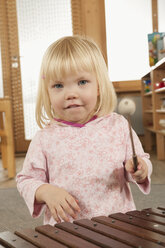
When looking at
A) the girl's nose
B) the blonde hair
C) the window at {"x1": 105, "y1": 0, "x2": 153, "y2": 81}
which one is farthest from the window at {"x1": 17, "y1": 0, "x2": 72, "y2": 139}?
the girl's nose

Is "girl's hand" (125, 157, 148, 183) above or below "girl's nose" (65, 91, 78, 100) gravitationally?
below

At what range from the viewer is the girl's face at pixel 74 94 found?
948 millimetres

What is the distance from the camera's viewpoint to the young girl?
37.5 inches

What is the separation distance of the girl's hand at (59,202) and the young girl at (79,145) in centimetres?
7

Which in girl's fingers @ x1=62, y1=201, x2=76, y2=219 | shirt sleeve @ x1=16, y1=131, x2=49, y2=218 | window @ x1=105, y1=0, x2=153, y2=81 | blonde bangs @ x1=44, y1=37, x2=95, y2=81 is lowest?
girl's fingers @ x1=62, y1=201, x2=76, y2=219

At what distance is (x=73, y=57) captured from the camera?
0.96m

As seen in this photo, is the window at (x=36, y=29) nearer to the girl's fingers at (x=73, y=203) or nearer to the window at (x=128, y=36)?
the window at (x=128, y=36)

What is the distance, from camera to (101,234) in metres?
0.63

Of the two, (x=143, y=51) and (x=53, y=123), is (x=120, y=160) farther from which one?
(x=143, y=51)

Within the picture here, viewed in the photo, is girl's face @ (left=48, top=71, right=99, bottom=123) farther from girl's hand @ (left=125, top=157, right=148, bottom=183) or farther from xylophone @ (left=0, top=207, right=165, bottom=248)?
xylophone @ (left=0, top=207, right=165, bottom=248)

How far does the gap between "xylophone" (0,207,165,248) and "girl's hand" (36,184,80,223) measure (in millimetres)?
110

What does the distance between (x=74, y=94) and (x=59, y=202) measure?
0.95 ft

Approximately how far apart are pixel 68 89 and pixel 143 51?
3.41 m

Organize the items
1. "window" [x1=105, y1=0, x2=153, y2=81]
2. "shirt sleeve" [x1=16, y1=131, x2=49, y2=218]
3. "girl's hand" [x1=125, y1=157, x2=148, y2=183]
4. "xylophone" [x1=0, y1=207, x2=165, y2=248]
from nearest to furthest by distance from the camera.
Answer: "xylophone" [x1=0, y1=207, x2=165, y2=248] → "girl's hand" [x1=125, y1=157, x2=148, y2=183] → "shirt sleeve" [x1=16, y1=131, x2=49, y2=218] → "window" [x1=105, y1=0, x2=153, y2=81]
